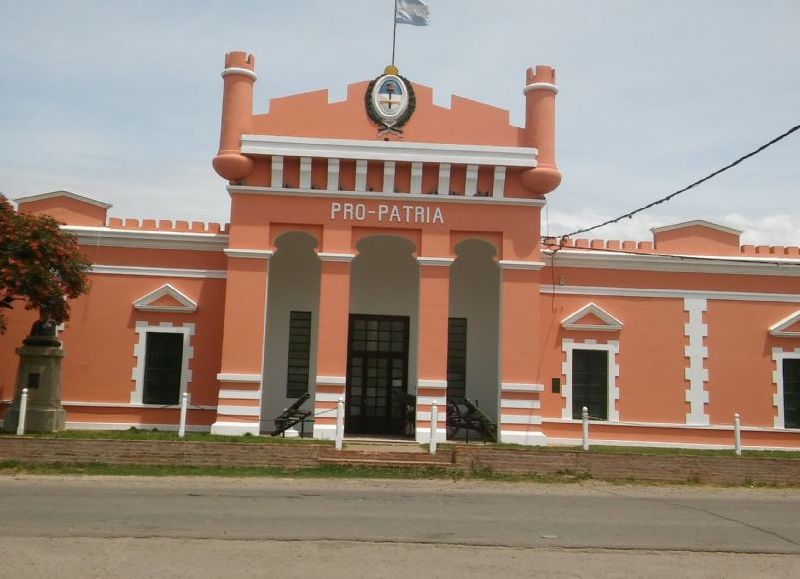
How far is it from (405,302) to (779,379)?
377 inches

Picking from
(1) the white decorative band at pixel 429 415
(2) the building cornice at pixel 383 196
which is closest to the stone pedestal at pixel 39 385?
(2) the building cornice at pixel 383 196

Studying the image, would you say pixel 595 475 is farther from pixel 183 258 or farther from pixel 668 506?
pixel 183 258

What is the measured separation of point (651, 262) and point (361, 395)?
26.7 feet

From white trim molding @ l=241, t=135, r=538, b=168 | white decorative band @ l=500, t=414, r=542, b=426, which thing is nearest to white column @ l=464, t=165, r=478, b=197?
white trim molding @ l=241, t=135, r=538, b=168

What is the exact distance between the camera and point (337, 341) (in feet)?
60.8

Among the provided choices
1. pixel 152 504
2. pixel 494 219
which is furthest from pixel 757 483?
pixel 152 504

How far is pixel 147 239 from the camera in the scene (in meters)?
20.0

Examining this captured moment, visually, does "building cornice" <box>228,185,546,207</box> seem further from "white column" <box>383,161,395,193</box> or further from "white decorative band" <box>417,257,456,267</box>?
"white decorative band" <box>417,257,456,267</box>

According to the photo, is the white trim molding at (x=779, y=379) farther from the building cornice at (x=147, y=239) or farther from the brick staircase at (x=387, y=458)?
the building cornice at (x=147, y=239)

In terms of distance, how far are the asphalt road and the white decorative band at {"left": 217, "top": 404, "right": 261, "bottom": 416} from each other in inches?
166

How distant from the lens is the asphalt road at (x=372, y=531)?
790cm

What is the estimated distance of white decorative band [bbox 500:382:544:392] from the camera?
18.6m

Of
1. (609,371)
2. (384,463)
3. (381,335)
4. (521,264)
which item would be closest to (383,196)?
(521,264)

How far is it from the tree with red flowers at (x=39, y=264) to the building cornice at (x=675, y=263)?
36.3 feet
